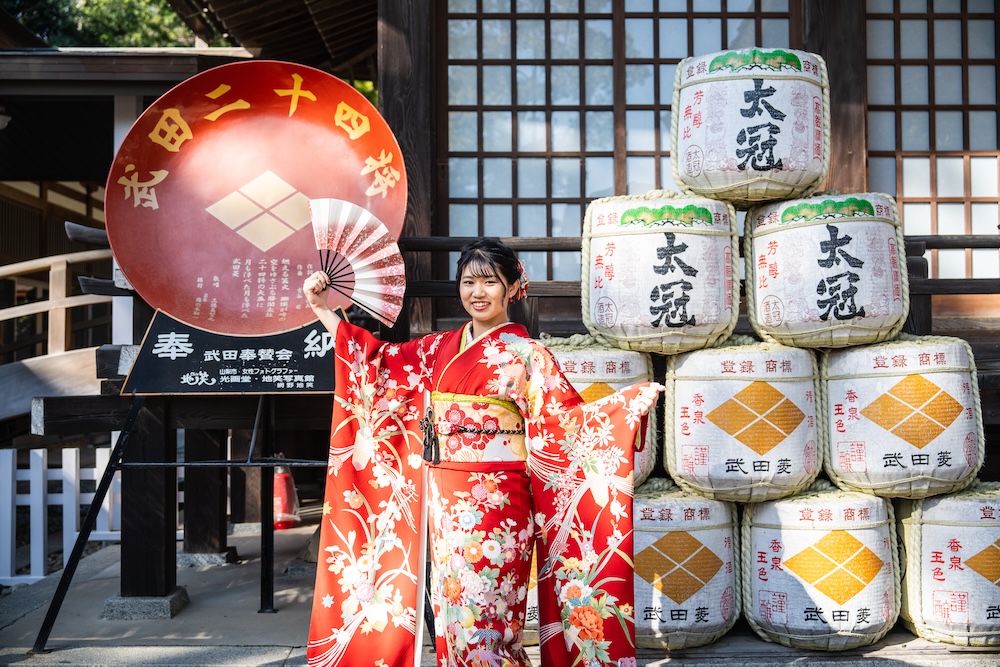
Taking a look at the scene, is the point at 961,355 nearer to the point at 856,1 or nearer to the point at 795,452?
the point at 795,452

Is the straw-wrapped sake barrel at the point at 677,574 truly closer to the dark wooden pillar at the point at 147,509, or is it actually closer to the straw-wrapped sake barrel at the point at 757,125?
the straw-wrapped sake barrel at the point at 757,125

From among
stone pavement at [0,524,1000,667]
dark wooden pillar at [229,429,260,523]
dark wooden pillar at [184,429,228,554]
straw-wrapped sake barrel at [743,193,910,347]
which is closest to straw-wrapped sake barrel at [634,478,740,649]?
stone pavement at [0,524,1000,667]

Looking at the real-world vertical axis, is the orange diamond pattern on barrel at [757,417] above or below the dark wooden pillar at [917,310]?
below

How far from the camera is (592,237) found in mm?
4570

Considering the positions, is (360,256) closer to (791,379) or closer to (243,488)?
(791,379)

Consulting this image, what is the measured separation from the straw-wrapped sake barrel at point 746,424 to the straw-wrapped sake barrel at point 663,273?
0.21 metres

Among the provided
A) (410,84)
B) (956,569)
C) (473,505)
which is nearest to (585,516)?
(473,505)

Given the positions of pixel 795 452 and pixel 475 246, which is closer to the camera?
pixel 475 246

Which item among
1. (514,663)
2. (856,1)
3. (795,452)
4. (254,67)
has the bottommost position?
(514,663)

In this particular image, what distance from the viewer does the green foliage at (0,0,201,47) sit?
19.0m

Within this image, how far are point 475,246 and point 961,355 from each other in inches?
107

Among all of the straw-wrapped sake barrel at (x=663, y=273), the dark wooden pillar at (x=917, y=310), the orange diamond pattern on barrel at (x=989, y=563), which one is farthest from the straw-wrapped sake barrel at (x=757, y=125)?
the orange diamond pattern on barrel at (x=989, y=563)

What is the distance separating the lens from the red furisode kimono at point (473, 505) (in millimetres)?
3305

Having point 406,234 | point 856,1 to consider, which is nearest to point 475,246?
point 406,234
